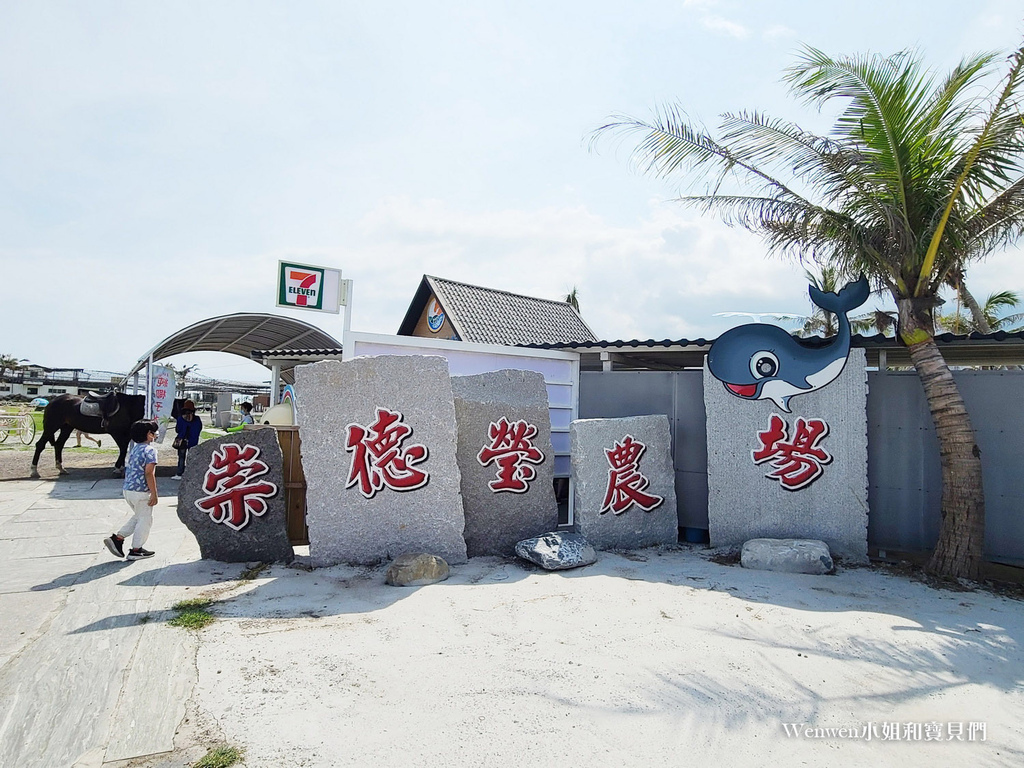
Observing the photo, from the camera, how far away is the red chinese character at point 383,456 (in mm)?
6219

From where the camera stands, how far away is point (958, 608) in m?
5.09

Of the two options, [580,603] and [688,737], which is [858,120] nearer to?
[580,603]

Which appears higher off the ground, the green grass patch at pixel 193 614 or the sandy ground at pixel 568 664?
the green grass patch at pixel 193 614

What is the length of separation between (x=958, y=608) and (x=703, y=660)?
264cm

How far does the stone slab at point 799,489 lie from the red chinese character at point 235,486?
4800mm

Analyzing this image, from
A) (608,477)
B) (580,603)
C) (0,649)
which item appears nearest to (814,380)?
(608,477)

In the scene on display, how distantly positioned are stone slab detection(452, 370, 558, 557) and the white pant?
310 centimetres

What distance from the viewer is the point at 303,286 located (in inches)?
297

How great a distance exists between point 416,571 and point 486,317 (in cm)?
1102

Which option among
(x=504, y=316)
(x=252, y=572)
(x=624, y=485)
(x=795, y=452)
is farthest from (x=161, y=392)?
(x=795, y=452)

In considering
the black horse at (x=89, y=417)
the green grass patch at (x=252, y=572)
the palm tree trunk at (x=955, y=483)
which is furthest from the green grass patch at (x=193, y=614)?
the black horse at (x=89, y=417)

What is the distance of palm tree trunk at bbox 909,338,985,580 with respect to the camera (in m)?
5.85

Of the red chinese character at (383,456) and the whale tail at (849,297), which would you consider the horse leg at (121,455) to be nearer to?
the red chinese character at (383,456)

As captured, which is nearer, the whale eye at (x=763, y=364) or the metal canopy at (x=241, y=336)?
the whale eye at (x=763, y=364)
